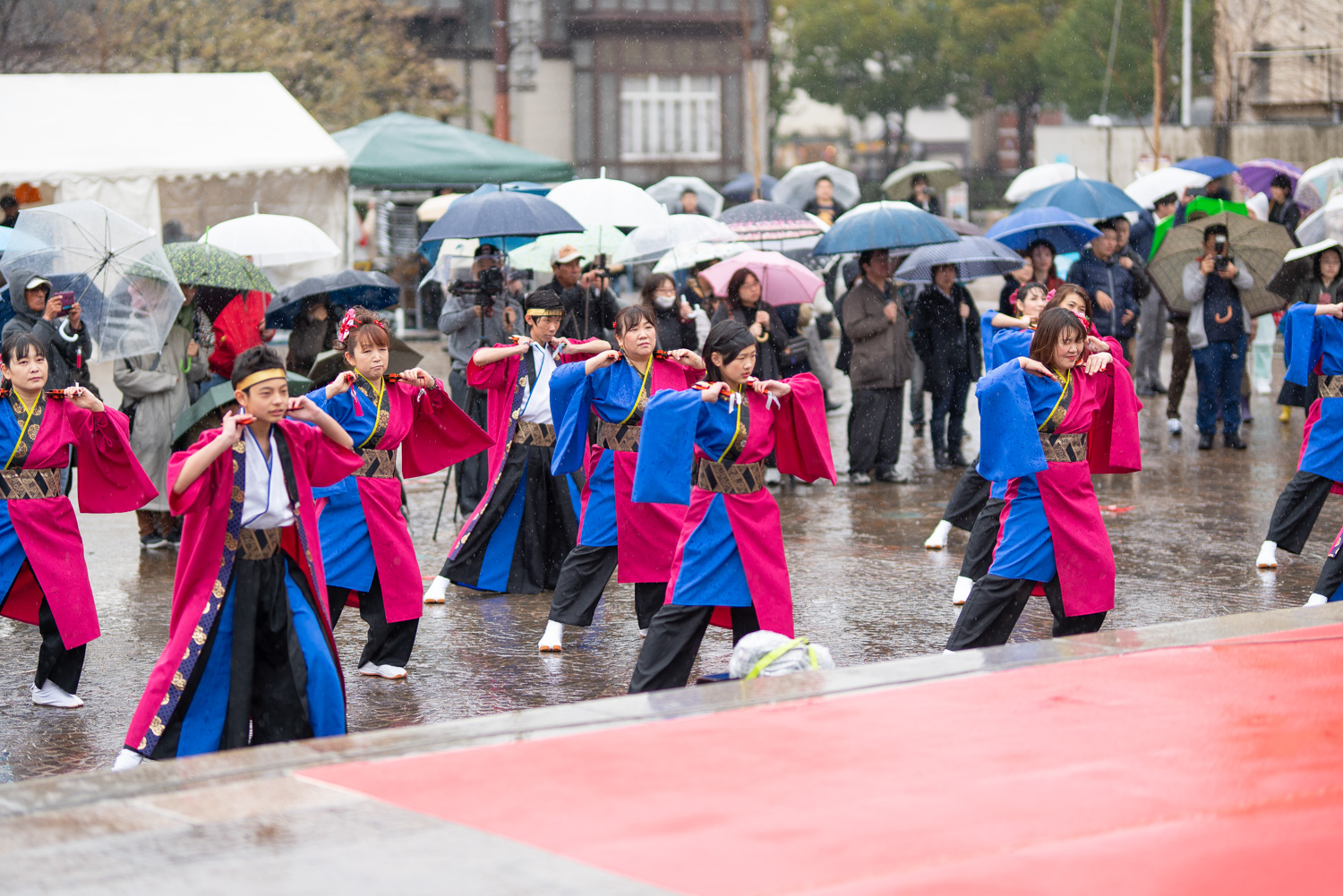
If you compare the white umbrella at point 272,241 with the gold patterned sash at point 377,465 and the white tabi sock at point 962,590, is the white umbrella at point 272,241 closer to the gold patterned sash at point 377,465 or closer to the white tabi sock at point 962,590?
the gold patterned sash at point 377,465

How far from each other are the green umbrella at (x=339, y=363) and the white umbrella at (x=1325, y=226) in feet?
23.1

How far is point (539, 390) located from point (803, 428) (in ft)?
6.91

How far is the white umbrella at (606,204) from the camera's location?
1005 centimetres

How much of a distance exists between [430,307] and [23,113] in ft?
22.1

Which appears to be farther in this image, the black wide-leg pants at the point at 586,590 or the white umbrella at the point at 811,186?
the white umbrella at the point at 811,186

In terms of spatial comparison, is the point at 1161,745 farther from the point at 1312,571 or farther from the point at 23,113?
the point at 23,113

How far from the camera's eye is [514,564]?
7.51m

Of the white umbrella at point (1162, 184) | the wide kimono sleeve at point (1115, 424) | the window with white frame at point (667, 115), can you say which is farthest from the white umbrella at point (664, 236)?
the window with white frame at point (667, 115)

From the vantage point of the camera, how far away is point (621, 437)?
6633mm

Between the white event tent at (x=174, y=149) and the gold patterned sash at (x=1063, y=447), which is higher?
the white event tent at (x=174, y=149)

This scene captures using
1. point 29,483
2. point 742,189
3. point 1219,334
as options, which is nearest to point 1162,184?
point 1219,334

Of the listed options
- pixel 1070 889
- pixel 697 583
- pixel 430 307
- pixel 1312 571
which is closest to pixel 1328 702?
pixel 1070 889

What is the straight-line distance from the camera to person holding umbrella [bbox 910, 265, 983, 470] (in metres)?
11.0

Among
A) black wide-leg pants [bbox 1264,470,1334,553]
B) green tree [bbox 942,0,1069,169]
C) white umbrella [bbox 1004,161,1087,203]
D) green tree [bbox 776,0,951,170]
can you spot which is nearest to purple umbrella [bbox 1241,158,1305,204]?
white umbrella [bbox 1004,161,1087,203]
